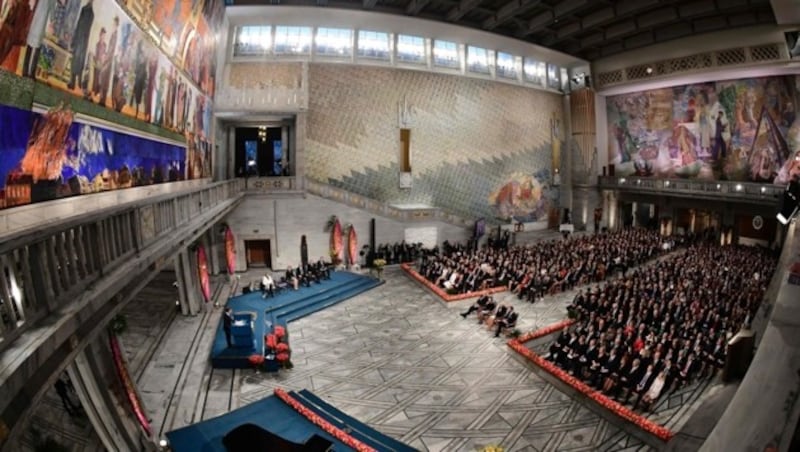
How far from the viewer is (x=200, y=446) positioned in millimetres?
7480

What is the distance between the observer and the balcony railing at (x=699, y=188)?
2208 cm

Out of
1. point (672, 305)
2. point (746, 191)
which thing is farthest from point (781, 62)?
point (672, 305)

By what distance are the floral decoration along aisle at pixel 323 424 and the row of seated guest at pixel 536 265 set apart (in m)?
8.58

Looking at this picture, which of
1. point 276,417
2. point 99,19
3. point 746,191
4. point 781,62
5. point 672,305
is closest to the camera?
point 99,19

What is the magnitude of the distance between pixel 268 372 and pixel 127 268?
6038 millimetres

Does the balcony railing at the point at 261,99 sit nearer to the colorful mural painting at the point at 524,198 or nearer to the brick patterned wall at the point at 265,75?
the brick patterned wall at the point at 265,75

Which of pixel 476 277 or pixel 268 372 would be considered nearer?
pixel 268 372

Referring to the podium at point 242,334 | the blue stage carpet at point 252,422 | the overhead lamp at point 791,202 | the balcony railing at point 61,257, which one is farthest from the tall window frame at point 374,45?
the blue stage carpet at point 252,422

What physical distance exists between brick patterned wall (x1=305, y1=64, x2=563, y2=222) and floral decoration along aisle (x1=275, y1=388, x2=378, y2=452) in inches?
560

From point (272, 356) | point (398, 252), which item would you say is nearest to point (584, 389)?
point (272, 356)

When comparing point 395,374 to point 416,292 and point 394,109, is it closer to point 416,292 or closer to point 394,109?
point 416,292

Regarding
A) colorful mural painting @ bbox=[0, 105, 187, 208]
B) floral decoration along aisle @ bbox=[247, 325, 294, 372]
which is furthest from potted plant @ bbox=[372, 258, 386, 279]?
colorful mural painting @ bbox=[0, 105, 187, 208]

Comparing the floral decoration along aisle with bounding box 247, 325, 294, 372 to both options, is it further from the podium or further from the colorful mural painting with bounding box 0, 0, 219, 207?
the colorful mural painting with bounding box 0, 0, 219, 207

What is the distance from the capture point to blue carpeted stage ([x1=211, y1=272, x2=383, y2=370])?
10.9 m
